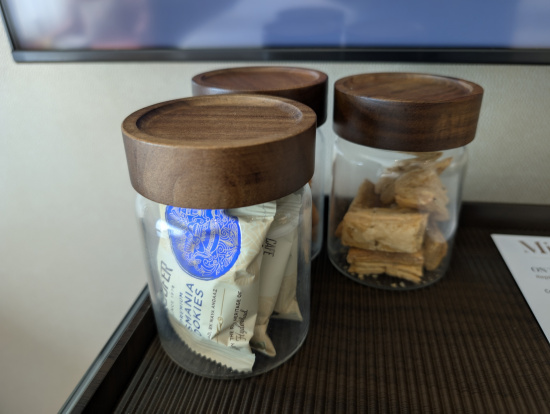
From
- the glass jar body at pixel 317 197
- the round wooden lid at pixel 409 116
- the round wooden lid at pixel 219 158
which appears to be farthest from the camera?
the glass jar body at pixel 317 197

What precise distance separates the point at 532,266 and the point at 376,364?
10.1 inches

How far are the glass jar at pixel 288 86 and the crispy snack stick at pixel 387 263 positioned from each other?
0.22 ft

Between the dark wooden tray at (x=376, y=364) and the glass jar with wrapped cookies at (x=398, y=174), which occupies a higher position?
the glass jar with wrapped cookies at (x=398, y=174)

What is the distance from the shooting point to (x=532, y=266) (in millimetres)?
503

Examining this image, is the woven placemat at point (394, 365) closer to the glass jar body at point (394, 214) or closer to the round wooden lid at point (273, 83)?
the glass jar body at point (394, 214)

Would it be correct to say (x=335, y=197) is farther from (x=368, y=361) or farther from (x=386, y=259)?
(x=368, y=361)

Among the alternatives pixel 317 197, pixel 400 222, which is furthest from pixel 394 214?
pixel 317 197

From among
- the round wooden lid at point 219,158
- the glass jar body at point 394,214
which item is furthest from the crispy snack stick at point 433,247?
the round wooden lid at point 219,158

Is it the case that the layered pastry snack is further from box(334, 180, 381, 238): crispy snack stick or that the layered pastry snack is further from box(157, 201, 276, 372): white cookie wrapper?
box(157, 201, 276, 372): white cookie wrapper

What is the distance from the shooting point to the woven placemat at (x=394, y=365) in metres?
0.35

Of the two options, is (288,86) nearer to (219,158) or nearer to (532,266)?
(219,158)

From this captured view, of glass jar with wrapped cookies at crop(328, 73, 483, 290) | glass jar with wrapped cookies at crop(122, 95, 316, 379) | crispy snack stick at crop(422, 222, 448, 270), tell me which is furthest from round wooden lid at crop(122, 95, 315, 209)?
crispy snack stick at crop(422, 222, 448, 270)

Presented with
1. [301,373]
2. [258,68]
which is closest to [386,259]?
[301,373]

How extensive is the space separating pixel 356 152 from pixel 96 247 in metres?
0.55
